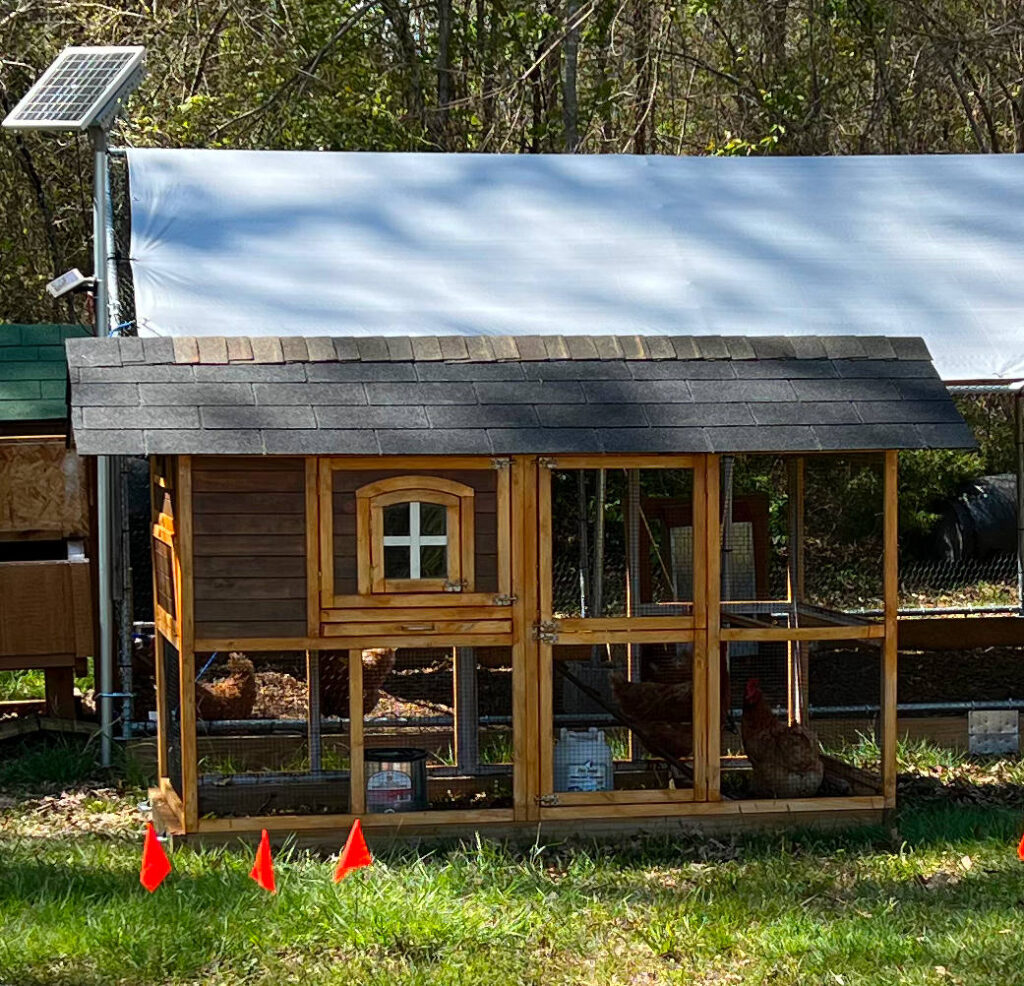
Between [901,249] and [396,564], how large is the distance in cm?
423

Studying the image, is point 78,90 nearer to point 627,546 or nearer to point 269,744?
point 269,744

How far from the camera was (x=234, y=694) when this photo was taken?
24.1ft

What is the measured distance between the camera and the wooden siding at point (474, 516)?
575 centimetres

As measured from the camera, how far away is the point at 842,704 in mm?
8500

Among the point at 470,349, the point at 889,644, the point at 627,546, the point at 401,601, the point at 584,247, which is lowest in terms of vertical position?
the point at 889,644

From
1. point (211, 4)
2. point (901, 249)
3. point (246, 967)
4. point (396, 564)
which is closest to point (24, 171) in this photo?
point (211, 4)

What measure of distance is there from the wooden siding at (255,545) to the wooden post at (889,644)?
233 cm

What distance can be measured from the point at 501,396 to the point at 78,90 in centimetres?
363

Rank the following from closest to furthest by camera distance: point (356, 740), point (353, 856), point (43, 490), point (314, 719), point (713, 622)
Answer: point (353, 856)
point (356, 740)
point (713, 622)
point (314, 719)
point (43, 490)

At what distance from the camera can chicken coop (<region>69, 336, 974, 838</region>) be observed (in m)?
5.70

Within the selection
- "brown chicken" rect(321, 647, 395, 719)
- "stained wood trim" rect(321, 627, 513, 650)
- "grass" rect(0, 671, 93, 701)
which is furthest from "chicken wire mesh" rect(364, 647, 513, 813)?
"grass" rect(0, 671, 93, 701)

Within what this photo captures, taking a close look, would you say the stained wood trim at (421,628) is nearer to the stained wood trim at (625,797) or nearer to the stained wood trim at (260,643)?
the stained wood trim at (260,643)

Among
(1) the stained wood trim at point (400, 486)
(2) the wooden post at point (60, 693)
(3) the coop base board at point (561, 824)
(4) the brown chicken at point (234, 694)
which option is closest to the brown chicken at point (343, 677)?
(4) the brown chicken at point (234, 694)

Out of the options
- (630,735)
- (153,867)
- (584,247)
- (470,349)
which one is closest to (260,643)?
(153,867)
